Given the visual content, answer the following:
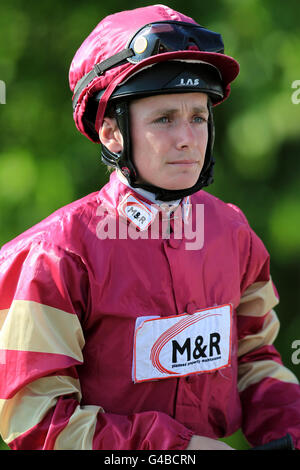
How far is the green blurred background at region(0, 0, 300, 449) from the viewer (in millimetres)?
3691

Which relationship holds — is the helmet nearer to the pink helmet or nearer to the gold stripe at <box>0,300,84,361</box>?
the pink helmet

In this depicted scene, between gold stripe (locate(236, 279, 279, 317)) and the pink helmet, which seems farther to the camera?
gold stripe (locate(236, 279, 279, 317))

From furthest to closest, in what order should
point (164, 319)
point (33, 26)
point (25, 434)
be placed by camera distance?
point (33, 26)
point (164, 319)
point (25, 434)

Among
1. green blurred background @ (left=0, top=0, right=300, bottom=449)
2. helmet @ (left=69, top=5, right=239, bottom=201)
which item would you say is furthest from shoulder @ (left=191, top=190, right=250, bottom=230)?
green blurred background @ (left=0, top=0, right=300, bottom=449)

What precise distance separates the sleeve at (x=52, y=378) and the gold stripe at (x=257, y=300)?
0.65 meters

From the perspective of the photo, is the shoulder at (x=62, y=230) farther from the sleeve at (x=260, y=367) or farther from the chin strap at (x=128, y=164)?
the sleeve at (x=260, y=367)

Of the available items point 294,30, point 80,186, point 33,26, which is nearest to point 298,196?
point 294,30

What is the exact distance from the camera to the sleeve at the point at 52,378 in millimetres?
1934

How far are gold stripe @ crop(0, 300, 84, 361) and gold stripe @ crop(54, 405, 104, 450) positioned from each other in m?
0.18

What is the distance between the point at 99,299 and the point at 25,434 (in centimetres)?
45

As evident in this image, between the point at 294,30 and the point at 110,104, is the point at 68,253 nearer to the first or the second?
the point at 110,104

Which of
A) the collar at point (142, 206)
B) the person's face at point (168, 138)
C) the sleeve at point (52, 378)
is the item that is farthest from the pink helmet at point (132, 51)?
the sleeve at point (52, 378)

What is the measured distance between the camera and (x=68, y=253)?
6.66 ft

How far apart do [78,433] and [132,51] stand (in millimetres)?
1173
